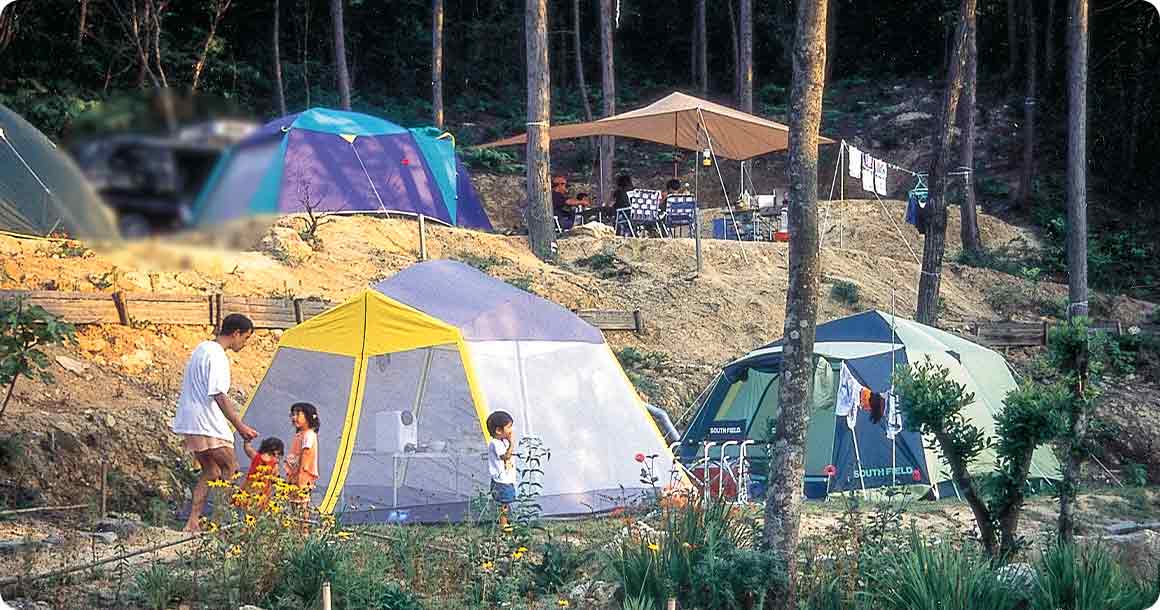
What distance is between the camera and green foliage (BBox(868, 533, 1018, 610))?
5855 mm

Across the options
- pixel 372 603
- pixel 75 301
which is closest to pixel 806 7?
pixel 372 603

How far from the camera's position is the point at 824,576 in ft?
20.6

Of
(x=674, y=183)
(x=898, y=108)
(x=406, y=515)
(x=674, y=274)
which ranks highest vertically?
(x=898, y=108)

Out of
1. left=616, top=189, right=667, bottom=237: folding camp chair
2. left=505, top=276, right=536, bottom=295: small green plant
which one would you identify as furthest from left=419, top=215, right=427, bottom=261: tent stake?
left=616, top=189, right=667, bottom=237: folding camp chair

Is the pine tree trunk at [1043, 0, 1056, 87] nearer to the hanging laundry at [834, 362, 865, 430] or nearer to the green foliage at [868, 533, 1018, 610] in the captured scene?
the hanging laundry at [834, 362, 865, 430]

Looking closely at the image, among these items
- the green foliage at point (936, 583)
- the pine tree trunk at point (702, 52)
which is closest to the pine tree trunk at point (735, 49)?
the pine tree trunk at point (702, 52)

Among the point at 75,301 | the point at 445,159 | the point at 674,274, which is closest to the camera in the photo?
the point at 75,301

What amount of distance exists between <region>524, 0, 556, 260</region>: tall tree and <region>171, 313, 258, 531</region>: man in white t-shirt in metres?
8.93

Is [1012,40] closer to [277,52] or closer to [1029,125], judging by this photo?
[1029,125]

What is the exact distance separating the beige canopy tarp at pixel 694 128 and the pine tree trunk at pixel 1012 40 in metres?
12.8

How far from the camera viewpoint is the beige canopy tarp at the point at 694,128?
54.0 ft

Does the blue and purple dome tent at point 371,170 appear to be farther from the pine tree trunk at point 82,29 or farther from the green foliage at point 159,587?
the pine tree trunk at point 82,29

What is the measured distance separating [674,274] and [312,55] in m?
10.1

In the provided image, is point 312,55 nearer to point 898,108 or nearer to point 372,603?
point 898,108
